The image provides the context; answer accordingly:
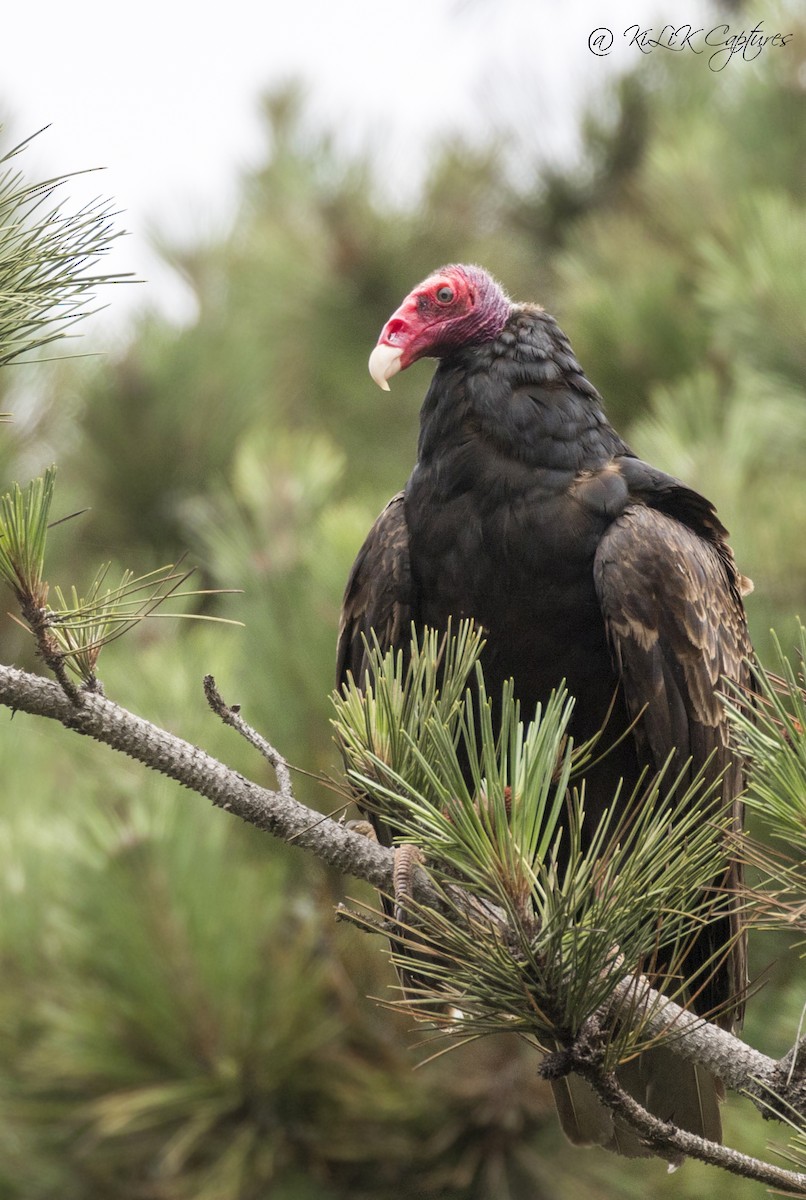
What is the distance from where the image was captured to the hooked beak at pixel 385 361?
2458mm

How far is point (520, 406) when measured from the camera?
250cm

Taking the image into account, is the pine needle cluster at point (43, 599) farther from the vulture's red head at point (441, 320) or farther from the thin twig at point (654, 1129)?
the vulture's red head at point (441, 320)

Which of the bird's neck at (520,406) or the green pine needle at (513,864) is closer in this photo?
the green pine needle at (513,864)

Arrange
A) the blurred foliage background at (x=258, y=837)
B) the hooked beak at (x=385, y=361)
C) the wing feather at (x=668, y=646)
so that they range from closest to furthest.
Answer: the wing feather at (x=668, y=646) < the hooked beak at (x=385, y=361) < the blurred foliage background at (x=258, y=837)

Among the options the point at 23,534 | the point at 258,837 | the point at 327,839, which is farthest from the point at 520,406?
the point at 258,837

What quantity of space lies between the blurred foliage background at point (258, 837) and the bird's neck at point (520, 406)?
575mm

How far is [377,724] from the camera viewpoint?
4.93 ft

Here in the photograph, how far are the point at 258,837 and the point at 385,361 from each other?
1.44 metres

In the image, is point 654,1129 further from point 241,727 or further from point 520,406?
point 520,406

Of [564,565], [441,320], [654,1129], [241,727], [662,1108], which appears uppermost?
[441,320]

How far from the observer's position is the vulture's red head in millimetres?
2516

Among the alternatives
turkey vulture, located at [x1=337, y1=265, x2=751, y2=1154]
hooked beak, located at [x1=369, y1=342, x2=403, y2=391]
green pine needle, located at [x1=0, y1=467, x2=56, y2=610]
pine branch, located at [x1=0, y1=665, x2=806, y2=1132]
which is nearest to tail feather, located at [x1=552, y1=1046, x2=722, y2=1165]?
turkey vulture, located at [x1=337, y1=265, x2=751, y2=1154]

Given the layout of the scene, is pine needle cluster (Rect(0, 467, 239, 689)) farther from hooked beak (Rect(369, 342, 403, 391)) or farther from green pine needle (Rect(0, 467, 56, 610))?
hooked beak (Rect(369, 342, 403, 391))

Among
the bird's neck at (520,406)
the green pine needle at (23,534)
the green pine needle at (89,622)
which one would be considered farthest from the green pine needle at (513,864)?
the bird's neck at (520,406)
